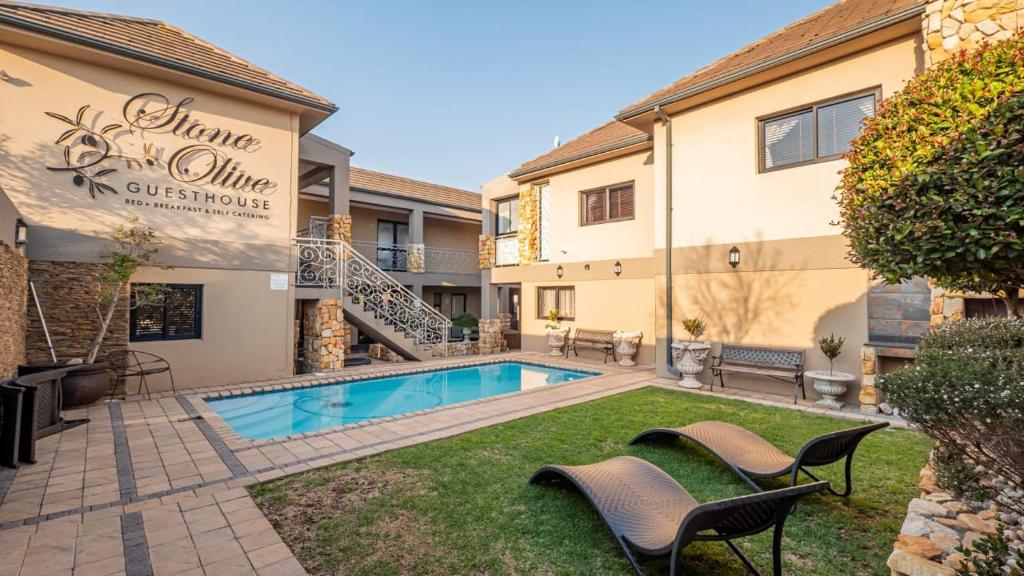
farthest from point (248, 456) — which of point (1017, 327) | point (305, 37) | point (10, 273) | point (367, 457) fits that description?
point (305, 37)

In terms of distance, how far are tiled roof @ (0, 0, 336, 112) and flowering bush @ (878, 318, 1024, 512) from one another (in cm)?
1201

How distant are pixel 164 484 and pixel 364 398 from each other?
541cm

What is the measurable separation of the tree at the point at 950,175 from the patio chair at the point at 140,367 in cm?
1143

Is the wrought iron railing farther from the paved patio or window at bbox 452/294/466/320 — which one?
window at bbox 452/294/466/320

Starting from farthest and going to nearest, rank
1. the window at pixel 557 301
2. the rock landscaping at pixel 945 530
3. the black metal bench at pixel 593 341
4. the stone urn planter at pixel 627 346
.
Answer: the window at pixel 557 301, the black metal bench at pixel 593 341, the stone urn planter at pixel 627 346, the rock landscaping at pixel 945 530

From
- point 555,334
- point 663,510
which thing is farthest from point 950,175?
point 555,334

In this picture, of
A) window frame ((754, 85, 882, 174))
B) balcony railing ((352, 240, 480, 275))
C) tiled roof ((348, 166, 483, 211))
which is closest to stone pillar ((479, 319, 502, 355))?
balcony railing ((352, 240, 480, 275))

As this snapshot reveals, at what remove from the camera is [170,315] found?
31.4ft

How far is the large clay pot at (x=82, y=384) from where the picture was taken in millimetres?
7309

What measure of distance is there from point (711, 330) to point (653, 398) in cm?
274

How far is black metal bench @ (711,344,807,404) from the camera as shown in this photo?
8852 millimetres

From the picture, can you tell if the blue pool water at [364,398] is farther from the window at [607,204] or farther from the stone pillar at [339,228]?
the window at [607,204]

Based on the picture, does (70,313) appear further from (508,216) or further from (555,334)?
(508,216)

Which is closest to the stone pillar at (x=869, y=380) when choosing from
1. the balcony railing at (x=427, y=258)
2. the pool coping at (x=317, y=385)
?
the pool coping at (x=317, y=385)
